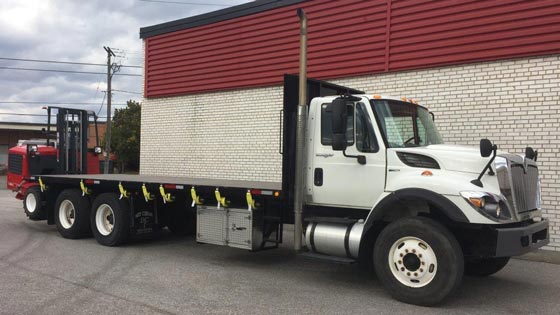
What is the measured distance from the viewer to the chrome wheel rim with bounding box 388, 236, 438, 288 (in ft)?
17.8

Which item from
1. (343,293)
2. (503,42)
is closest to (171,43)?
(503,42)

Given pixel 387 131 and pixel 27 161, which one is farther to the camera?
pixel 27 161

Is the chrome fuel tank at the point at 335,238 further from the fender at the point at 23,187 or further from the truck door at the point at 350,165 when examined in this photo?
the fender at the point at 23,187

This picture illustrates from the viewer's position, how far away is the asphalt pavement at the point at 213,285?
532 cm

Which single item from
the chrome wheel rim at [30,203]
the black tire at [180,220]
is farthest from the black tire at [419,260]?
the chrome wheel rim at [30,203]

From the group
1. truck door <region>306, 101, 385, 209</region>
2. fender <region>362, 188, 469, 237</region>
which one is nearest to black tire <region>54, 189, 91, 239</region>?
truck door <region>306, 101, 385, 209</region>

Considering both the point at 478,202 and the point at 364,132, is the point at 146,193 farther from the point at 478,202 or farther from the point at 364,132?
the point at 478,202

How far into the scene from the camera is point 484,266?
22.1 feet

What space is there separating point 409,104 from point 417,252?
7.37ft

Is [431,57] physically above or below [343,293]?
above

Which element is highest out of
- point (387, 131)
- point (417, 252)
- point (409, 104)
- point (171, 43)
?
point (171, 43)

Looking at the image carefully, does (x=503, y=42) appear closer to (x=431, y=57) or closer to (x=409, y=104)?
(x=431, y=57)

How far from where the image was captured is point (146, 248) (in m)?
8.94

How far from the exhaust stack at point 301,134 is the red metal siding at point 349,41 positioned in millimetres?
4396
